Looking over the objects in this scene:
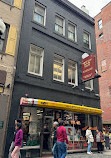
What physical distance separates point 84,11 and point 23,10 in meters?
8.01

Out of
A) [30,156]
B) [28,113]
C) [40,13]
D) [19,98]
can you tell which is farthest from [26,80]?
[40,13]

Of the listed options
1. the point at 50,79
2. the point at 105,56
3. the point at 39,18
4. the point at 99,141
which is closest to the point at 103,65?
the point at 105,56

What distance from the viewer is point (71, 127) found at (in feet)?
33.9

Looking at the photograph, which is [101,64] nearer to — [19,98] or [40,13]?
[40,13]

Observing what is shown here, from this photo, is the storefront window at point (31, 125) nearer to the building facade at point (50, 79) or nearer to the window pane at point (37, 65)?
the building facade at point (50, 79)

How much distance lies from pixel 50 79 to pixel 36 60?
64.6 inches

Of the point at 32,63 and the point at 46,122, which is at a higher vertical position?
the point at 32,63

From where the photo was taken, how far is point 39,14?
11.1 meters

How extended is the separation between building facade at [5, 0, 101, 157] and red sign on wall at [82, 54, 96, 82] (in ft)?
1.91

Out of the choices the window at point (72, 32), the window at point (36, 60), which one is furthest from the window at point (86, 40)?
the window at point (36, 60)

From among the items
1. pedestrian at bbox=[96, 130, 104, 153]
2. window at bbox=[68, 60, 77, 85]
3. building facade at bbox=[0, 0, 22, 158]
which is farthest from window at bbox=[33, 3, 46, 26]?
pedestrian at bbox=[96, 130, 104, 153]

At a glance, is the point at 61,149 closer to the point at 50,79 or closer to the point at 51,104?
the point at 51,104

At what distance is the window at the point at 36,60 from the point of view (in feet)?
31.9

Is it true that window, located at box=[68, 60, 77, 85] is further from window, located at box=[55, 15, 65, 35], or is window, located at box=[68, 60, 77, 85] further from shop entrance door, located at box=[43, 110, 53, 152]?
shop entrance door, located at box=[43, 110, 53, 152]
